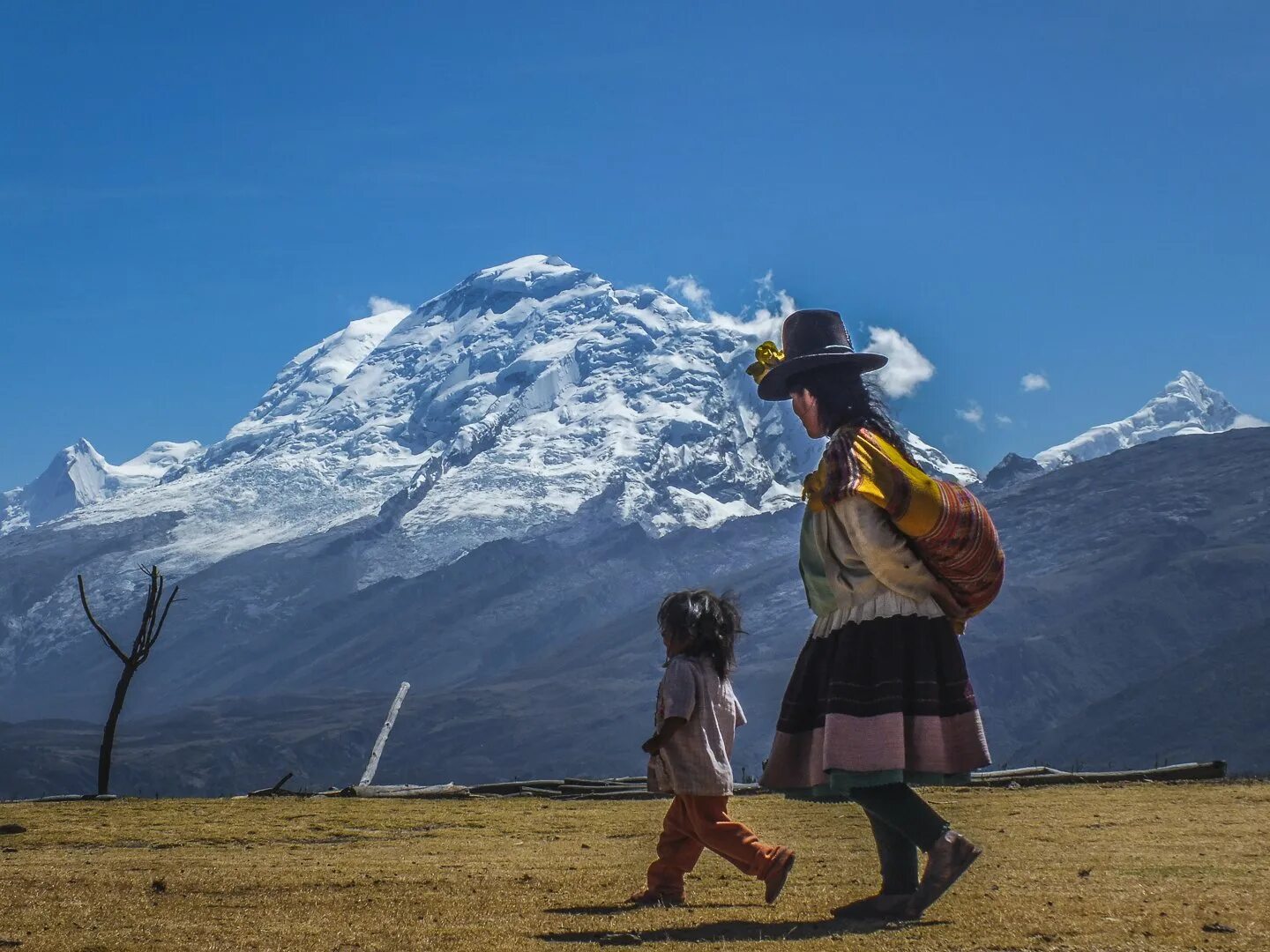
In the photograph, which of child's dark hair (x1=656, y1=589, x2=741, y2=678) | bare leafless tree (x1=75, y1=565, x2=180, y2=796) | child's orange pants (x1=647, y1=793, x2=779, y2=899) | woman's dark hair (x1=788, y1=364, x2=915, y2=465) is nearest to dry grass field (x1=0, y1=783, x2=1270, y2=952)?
child's orange pants (x1=647, y1=793, x2=779, y2=899)

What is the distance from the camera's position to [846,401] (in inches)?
413

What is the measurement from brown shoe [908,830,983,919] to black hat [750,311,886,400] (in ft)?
10.5

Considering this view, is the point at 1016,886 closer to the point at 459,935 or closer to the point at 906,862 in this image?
the point at 906,862

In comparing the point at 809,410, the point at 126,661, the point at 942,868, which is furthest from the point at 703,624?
the point at 126,661

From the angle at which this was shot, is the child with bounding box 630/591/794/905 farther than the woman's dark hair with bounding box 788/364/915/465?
Yes

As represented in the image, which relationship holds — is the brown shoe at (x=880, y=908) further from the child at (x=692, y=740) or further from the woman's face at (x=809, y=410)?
the woman's face at (x=809, y=410)

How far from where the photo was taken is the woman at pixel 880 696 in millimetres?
9422

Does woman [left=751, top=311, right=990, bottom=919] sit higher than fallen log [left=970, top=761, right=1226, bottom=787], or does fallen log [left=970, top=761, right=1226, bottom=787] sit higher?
woman [left=751, top=311, right=990, bottom=919]

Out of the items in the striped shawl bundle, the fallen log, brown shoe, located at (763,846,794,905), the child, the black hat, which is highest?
the black hat

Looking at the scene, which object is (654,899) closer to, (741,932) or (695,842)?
(695,842)

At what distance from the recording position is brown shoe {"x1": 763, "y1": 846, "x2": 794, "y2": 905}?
1016 centimetres

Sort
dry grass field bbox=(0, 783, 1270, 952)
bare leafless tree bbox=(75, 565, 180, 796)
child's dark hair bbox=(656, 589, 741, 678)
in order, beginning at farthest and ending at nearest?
bare leafless tree bbox=(75, 565, 180, 796) → child's dark hair bbox=(656, 589, 741, 678) → dry grass field bbox=(0, 783, 1270, 952)

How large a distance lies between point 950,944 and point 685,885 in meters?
3.68

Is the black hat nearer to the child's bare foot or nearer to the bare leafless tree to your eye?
the child's bare foot
